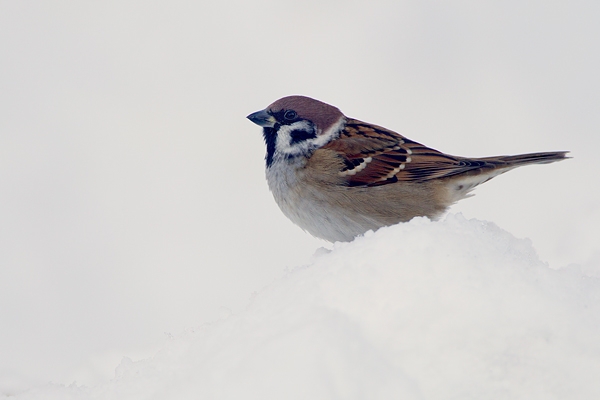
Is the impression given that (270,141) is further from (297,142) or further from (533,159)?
(533,159)

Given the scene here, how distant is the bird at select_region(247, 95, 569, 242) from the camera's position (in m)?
3.41

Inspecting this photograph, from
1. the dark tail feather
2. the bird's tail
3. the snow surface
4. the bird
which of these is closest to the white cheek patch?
the bird

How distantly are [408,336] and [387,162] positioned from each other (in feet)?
6.74

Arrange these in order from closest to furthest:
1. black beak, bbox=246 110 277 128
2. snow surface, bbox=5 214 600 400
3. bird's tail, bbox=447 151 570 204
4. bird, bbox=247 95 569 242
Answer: snow surface, bbox=5 214 600 400
bird, bbox=247 95 569 242
bird's tail, bbox=447 151 570 204
black beak, bbox=246 110 277 128

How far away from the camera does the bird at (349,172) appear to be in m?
3.41

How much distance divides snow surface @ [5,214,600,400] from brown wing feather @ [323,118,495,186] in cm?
155

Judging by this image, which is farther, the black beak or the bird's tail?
the black beak

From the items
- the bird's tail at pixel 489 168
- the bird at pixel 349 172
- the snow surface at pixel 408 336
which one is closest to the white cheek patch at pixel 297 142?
the bird at pixel 349 172

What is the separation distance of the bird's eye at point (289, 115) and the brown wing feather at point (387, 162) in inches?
Result: 10.1

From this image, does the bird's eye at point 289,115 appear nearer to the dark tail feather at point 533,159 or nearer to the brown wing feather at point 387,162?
the brown wing feather at point 387,162

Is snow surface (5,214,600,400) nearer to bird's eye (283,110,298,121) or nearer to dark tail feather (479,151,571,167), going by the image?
dark tail feather (479,151,571,167)

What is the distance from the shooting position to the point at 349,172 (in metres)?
3.50

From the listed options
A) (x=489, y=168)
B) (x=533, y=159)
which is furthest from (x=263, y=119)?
(x=533, y=159)

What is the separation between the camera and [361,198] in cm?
342
